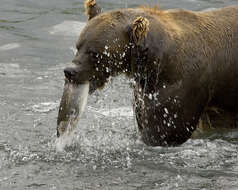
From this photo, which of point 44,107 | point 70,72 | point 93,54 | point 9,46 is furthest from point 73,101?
point 9,46

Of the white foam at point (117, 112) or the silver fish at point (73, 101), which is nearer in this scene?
the silver fish at point (73, 101)

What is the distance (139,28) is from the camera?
276 inches

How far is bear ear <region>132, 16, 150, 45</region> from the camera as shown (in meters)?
7.00

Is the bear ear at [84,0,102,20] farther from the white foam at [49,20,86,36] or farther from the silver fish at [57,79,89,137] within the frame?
the white foam at [49,20,86,36]

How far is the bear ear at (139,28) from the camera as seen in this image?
23.0ft

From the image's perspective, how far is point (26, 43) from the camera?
13094 mm

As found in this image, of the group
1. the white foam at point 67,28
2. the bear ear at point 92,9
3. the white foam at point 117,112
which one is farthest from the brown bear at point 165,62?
the white foam at point 67,28

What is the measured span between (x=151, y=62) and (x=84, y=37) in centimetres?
72

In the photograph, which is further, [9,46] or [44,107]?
[9,46]

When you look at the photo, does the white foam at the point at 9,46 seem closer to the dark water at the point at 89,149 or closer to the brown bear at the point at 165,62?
the dark water at the point at 89,149

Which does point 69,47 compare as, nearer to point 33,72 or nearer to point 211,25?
point 33,72

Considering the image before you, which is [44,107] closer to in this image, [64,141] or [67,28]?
[64,141]

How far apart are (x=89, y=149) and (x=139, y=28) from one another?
1632 millimetres

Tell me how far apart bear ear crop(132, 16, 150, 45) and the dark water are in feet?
2.00
